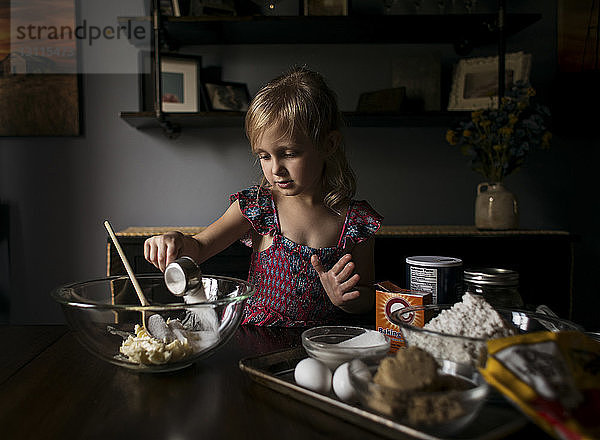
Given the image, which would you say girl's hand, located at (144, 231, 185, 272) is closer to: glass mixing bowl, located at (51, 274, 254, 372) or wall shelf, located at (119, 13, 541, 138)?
glass mixing bowl, located at (51, 274, 254, 372)

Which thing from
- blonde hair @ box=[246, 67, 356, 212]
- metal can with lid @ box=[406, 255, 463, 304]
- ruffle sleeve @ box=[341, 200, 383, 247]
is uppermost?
blonde hair @ box=[246, 67, 356, 212]

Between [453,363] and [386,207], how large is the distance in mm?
1873

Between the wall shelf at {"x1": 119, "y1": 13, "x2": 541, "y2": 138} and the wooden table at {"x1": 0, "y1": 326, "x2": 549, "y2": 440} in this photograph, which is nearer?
the wooden table at {"x1": 0, "y1": 326, "x2": 549, "y2": 440}

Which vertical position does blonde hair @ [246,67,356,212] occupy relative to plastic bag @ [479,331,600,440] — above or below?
above

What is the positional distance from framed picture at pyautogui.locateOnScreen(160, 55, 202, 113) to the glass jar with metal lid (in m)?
1.68

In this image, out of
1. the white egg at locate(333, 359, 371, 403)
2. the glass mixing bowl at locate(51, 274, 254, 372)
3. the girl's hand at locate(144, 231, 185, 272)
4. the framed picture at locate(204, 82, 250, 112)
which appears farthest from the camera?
the framed picture at locate(204, 82, 250, 112)

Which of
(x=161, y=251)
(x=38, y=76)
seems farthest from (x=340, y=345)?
(x=38, y=76)

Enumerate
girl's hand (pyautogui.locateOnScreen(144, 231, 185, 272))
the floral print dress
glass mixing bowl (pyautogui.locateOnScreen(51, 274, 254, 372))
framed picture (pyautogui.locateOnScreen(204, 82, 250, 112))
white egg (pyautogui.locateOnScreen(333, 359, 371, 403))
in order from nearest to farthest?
white egg (pyautogui.locateOnScreen(333, 359, 371, 403)) < glass mixing bowl (pyautogui.locateOnScreen(51, 274, 254, 372)) < girl's hand (pyautogui.locateOnScreen(144, 231, 185, 272)) < the floral print dress < framed picture (pyautogui.locateOnScreen(204, 82, 250, 112))

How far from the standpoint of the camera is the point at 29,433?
530 millimetres

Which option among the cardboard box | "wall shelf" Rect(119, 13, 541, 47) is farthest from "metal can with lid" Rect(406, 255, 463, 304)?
"wall shelf" Rect(119, 13, 541, 47)

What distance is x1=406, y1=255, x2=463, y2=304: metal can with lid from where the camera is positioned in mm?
824

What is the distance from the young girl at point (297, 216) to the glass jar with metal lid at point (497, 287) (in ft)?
1.10

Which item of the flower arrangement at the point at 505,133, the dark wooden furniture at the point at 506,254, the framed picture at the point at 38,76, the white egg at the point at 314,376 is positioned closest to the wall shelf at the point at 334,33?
the flower arrangement at the point at 505,133

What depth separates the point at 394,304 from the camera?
815 mm
